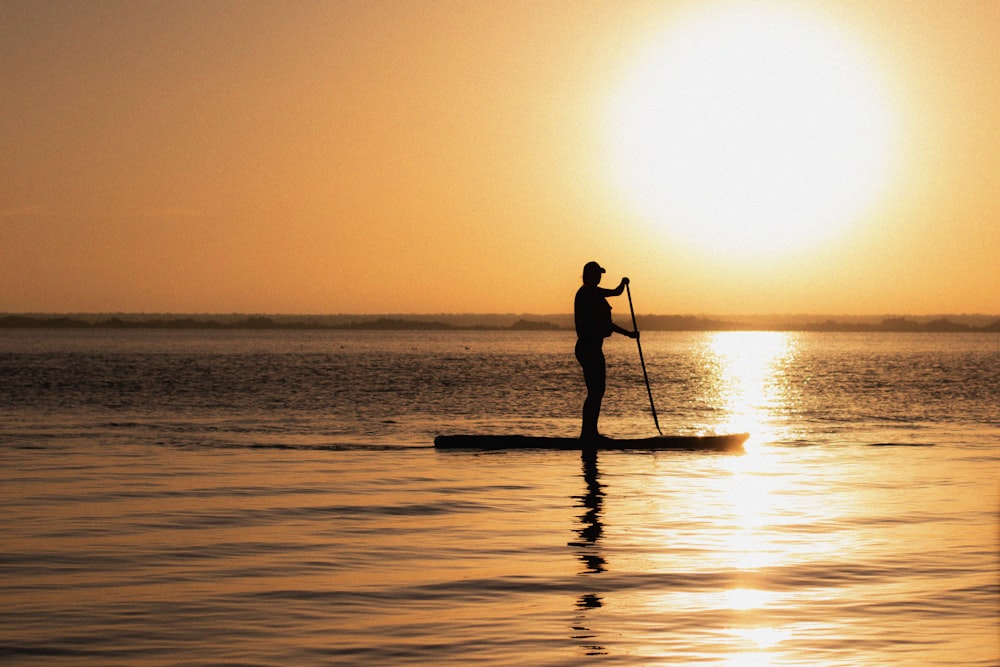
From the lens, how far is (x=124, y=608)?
29.3 feet

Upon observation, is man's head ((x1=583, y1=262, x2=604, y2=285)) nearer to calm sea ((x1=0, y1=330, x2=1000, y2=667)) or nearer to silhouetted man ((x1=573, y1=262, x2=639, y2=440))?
silhouetted man ((x1=573, y1=262, x2=639, y2=440))

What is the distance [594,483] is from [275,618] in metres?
8.52

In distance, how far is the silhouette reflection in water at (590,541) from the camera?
27.3 ft

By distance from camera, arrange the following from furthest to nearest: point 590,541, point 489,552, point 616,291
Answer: point 616,291 < point 590,541 < point 489,552

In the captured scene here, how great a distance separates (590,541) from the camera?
12.0 metres

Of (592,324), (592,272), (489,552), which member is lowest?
(489,552)

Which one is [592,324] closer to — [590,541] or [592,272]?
[592,272]

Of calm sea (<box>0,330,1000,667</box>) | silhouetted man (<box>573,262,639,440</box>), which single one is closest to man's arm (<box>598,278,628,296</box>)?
silhouetted man (<box>573,262,639,440</box>)

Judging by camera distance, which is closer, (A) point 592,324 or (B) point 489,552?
(B) point 489,552

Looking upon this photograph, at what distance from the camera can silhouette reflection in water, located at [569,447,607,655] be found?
27.3 ft

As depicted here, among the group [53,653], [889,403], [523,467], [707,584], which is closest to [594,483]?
[523,467]

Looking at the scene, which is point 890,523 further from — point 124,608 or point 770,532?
point 124,608

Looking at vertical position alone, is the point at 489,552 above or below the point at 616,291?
below

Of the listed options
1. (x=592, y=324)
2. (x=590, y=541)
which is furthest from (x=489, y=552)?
(x=592, y=324)
